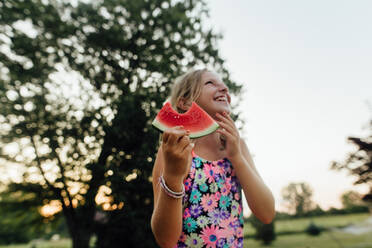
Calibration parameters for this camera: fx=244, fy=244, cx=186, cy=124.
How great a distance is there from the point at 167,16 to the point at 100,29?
9.17ft

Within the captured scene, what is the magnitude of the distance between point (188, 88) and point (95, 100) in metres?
8.76

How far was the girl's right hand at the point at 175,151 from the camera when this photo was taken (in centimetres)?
124

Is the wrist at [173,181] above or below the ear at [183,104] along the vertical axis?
below

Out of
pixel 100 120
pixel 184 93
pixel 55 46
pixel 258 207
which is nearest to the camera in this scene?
pixel 258 207

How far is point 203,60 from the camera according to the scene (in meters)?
10.6

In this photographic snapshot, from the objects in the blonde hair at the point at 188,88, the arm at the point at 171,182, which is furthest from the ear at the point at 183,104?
the arm at the point at 171,182

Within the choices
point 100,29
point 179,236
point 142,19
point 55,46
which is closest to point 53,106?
point 55,46

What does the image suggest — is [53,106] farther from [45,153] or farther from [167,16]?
→ [167,16]

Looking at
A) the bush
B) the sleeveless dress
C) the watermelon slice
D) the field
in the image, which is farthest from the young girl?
the bush

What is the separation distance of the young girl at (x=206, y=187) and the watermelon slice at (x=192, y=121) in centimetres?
11

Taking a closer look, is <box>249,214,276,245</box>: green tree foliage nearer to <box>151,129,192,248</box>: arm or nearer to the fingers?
the fingers

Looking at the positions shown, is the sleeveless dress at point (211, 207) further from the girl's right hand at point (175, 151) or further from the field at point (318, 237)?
the field at point (318, 237)

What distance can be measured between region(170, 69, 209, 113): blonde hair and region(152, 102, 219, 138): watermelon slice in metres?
0.28

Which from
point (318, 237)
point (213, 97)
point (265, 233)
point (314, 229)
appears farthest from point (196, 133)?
point (318, 237)
